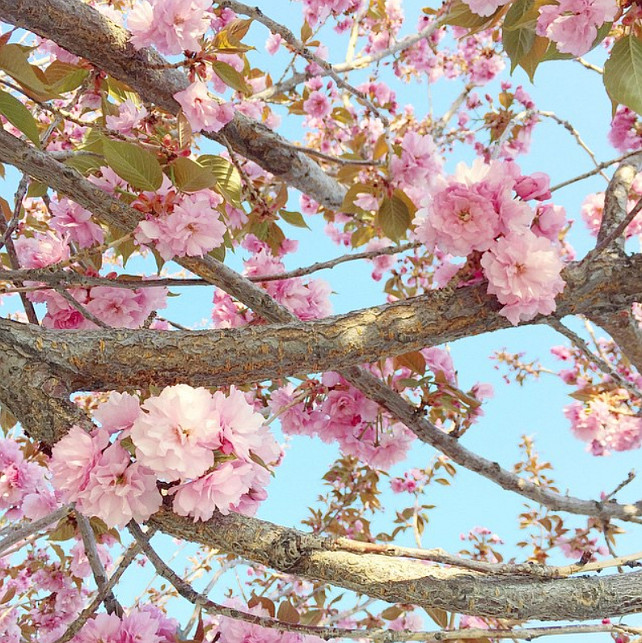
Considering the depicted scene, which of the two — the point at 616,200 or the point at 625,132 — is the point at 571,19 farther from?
the point at 625,132

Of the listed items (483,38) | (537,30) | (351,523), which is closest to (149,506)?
(537,30)

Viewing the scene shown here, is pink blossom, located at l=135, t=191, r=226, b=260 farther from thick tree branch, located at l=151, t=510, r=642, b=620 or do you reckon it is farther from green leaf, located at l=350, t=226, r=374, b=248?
green leaf, located at l=350, t=226, r=374, b=248

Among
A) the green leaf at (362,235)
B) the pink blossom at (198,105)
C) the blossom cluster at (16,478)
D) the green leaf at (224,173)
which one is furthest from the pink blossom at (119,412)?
the green leaf at (362,235)

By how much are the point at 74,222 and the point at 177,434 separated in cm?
103

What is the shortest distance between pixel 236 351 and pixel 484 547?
2.73 m

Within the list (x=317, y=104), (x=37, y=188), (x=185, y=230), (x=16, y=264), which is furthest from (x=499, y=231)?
(x=317, y=104)

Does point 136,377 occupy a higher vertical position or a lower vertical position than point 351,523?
lower

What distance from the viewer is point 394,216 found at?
1913 mm

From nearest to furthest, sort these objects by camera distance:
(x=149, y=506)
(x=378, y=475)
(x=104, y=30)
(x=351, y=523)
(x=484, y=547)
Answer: (x=149, y=506) < (x=104, y=30) < (x=378, y=475) < (x=484, y=547) < (x=351, y=523)

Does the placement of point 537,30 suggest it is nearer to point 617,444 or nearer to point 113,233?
point 113,233

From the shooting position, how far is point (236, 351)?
4.24ft

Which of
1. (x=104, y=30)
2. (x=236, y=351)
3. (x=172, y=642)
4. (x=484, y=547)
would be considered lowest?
(x=172, y=642)

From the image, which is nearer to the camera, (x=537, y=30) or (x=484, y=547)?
(x=537, y=30)

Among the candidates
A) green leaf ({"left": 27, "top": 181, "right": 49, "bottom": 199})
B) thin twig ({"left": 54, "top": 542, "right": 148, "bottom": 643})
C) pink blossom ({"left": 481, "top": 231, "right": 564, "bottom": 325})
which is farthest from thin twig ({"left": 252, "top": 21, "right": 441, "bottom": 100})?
thin twig ({"left": 54, "top": 542, "right": 148, "bottom": 643})
